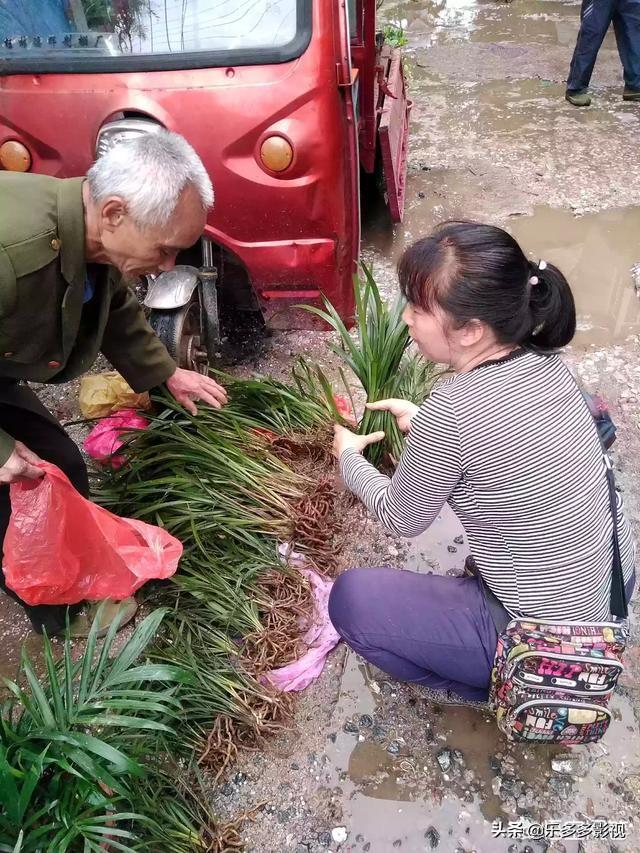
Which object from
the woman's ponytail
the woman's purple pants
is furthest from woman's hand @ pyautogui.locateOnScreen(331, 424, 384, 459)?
the woman's ponytail

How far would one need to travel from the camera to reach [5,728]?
128cm

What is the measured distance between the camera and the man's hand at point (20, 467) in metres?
1.48

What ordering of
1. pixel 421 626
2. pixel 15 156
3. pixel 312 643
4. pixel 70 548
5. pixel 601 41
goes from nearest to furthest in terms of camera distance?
pixel 421 626
pixel 70 548
pixel 312 643
pixel 15 156
pixel 601 41

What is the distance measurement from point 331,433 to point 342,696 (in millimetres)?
1024

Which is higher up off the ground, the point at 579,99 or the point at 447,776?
the point at 579,99

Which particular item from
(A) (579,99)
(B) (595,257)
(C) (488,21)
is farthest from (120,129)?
(C) (488,21)

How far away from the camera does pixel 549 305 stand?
1337mm

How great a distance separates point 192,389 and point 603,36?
513 cm

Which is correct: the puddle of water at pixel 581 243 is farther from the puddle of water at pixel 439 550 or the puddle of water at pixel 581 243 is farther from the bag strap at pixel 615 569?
the bag strap at pixel 615 569

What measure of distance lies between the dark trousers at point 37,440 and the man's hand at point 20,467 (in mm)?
175

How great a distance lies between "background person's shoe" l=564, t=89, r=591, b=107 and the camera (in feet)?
17.0

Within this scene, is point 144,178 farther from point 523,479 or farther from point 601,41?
point 601,41

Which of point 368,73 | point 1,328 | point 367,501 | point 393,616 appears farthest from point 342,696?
point 368,73

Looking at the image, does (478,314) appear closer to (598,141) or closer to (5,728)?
(5,728)
